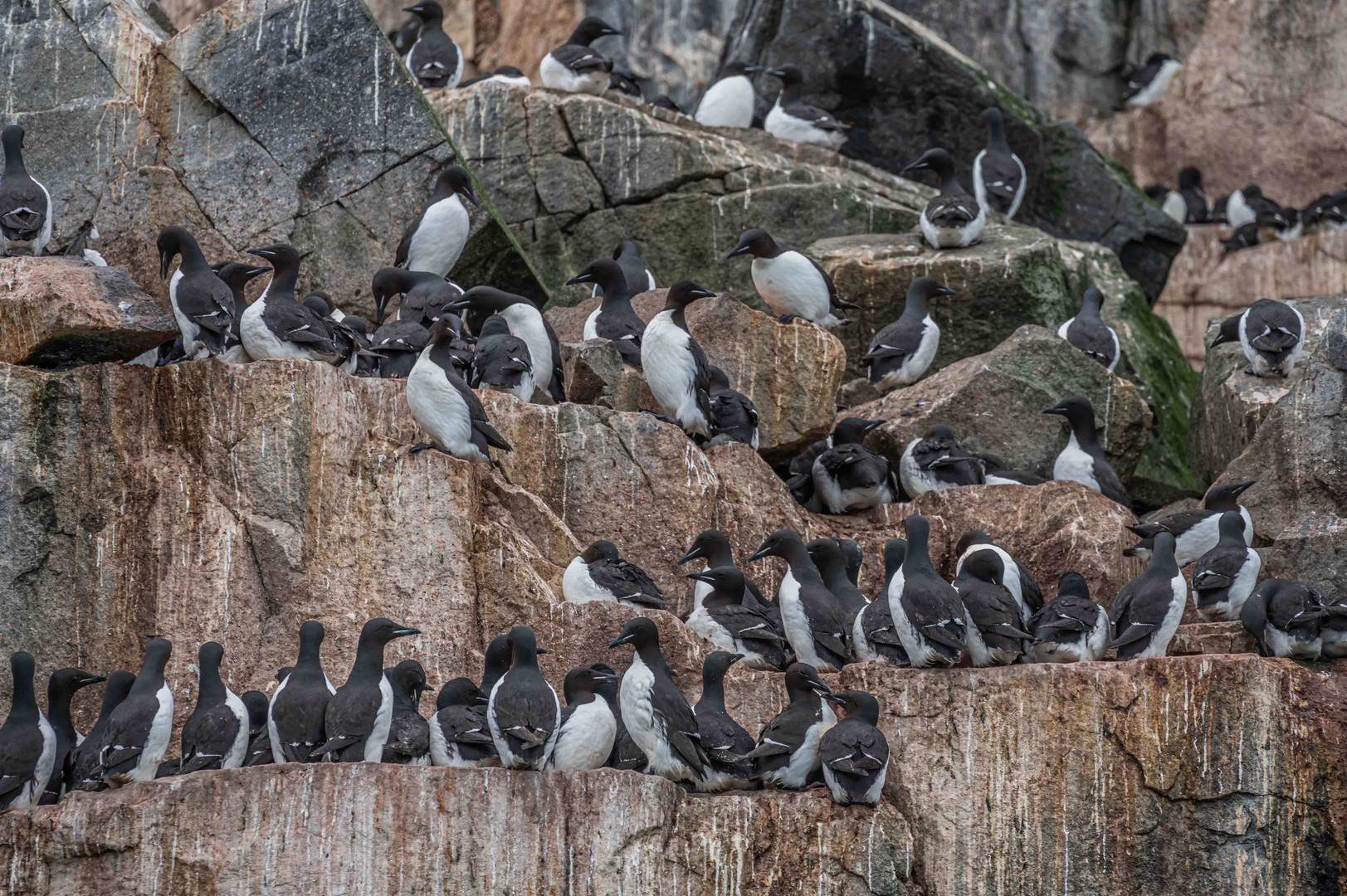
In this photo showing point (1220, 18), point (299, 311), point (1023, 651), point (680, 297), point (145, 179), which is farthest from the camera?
point (1220, 18)

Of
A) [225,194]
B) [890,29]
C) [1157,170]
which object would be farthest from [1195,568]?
[1157,170]

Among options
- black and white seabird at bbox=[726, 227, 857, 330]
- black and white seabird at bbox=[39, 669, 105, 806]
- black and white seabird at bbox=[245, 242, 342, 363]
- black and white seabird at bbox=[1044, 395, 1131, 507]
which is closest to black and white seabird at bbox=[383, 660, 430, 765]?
black and white seabird at bbox=[39, 669, 105, 806]

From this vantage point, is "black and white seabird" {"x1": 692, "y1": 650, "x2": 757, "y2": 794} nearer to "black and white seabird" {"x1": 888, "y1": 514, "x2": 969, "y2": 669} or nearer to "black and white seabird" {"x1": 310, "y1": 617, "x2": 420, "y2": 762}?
"black and white seabird" {"x1": 888, "y1": 514, "x2": 969, "y2": 669}

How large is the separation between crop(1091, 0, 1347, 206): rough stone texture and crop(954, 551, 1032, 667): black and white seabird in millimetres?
15470

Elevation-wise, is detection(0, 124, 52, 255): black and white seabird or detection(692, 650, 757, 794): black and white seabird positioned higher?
detection(0, 124, 52, 255): black and white seabird

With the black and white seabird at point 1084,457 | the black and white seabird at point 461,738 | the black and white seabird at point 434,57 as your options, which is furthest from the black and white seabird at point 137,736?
the black and white seabird at point 434,57

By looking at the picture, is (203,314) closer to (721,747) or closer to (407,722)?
(407,722)

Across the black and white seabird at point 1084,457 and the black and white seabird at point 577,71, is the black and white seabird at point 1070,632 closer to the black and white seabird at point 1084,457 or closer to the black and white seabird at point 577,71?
the black and white seabird at point 1084,457

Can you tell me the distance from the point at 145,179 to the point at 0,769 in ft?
19.9

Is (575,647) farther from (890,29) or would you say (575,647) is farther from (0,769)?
(890,29)

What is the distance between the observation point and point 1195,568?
10016 mm

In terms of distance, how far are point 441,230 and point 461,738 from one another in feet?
17.8

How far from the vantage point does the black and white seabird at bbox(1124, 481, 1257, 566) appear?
35.0ft

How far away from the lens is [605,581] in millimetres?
9328
